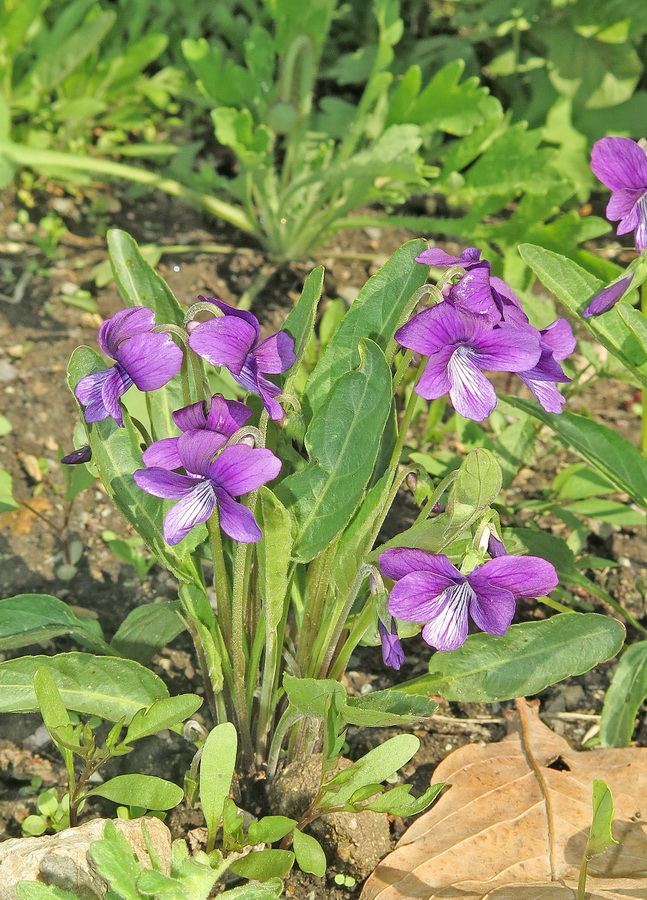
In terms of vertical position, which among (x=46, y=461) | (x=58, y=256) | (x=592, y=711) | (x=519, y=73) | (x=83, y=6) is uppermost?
(x=83, y=6)

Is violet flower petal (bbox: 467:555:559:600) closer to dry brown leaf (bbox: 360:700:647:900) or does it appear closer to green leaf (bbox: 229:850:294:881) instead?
green leaf (bbox: 229:850:294:881)

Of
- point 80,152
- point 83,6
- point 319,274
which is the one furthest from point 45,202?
point 319,274

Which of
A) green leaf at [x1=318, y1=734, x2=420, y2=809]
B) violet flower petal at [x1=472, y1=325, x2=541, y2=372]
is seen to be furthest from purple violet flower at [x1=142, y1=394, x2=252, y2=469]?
green leaf at [x1=318, y1=734, x2=420, y2=809]

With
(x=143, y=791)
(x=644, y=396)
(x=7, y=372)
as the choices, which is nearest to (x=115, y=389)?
(x=143, y=791)

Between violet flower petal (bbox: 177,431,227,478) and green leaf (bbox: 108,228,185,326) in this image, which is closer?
violet flower petal (bbox: 177,431,227,478)

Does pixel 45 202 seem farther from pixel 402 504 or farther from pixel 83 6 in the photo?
pixel 402 504

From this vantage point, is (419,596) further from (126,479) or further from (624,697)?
(624,697)
